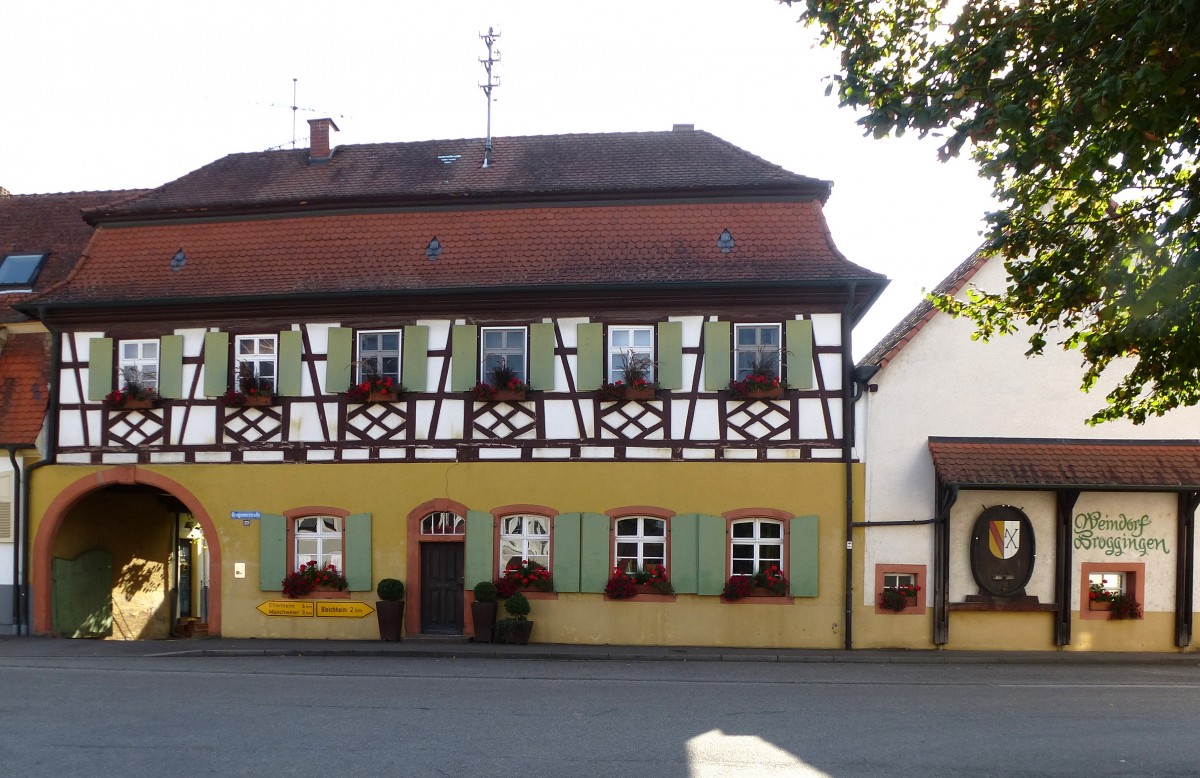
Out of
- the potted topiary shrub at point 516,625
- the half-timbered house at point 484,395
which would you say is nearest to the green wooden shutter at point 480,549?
the half-timbered house at point 484,395

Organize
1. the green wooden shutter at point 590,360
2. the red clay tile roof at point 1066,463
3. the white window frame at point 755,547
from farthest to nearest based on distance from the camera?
the green wooden shutter at point 590,360 → the white window frame at point 755,547 → the red clay tile roof at point 1066,463

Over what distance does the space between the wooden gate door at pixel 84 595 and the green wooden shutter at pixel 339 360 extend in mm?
5985

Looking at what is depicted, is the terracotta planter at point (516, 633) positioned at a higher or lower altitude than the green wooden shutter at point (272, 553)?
lower

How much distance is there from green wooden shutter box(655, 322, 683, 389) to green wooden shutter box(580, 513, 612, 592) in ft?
8.03

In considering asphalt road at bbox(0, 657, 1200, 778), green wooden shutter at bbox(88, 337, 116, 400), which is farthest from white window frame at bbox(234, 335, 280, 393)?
asphalt road at bbox(0, 657, 1200, 778)

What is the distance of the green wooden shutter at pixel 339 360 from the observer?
19.9 m

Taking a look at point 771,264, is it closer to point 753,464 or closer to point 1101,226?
point 753,464

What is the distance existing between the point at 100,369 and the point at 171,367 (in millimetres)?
1309

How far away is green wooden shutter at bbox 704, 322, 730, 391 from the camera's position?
19.1 meters

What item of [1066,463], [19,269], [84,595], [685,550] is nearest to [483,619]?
[685,550]

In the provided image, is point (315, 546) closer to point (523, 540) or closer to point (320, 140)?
point (523, 540)

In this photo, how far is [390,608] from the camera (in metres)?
19.2

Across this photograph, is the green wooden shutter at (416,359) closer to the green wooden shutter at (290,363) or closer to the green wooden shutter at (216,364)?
the green wooden shutter at (290,363)

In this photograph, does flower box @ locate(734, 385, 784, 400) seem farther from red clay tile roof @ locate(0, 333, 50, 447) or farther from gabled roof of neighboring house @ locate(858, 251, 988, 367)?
red clay tile roof @ locate(0, 333, 50, 447)
